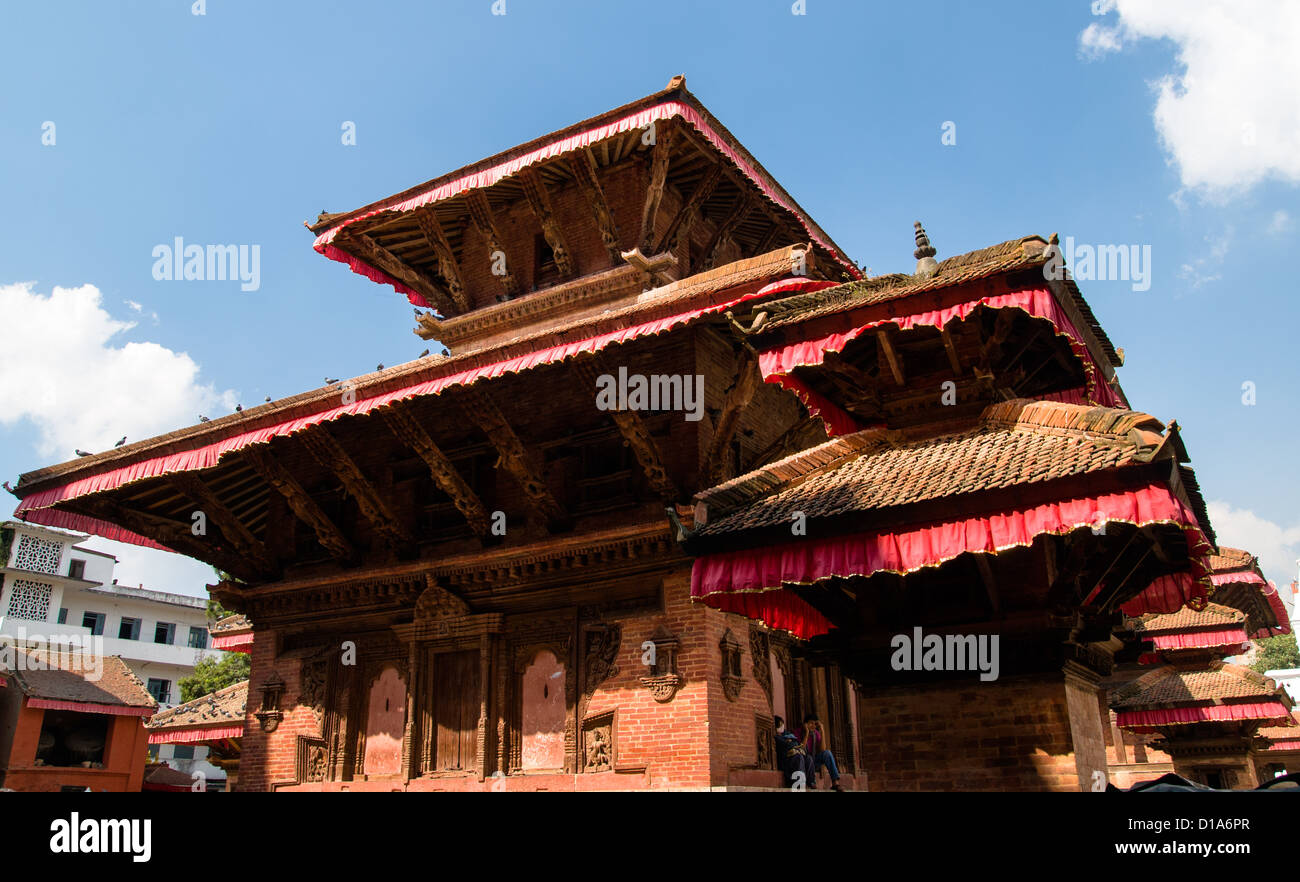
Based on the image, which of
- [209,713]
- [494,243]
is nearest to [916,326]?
[494,243]

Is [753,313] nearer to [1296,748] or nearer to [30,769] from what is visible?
[30,769]

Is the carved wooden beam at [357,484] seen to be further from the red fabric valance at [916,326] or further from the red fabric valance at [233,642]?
the red fabric valance at [233,642]

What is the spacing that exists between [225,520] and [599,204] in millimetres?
8304

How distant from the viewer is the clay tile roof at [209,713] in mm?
20250

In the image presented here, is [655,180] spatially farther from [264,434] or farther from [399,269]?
[264,434]

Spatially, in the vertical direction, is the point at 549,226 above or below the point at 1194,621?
above

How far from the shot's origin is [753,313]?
9.77m

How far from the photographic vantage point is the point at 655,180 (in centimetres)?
1430

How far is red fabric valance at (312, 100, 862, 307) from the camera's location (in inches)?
533

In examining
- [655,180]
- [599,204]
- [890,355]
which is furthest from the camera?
[599,204]

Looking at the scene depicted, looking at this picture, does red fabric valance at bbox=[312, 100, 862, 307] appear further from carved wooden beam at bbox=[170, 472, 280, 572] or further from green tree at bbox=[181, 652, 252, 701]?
green tree at bbox=[181, 652, 252, 701]

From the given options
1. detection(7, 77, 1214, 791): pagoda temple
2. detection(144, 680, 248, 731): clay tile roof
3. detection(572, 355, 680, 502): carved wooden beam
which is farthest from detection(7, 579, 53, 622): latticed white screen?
detection(572, 355, 680, 502): carved wooden beam
